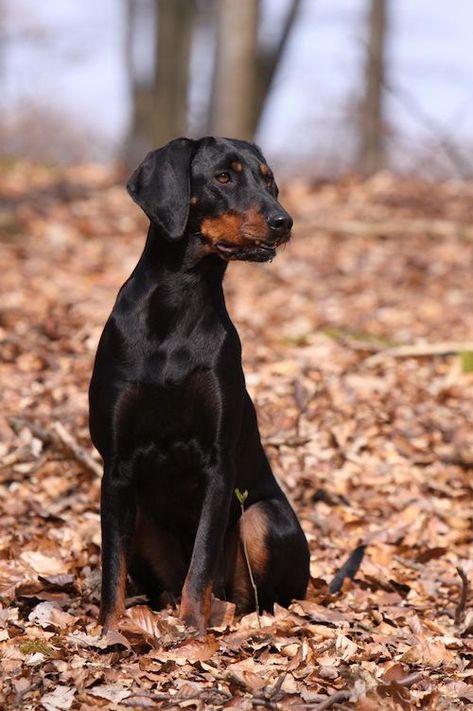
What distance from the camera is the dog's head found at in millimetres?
4098

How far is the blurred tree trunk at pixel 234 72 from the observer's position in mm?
13867

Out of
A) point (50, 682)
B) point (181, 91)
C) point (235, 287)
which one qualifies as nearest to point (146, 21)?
point (181, 91)

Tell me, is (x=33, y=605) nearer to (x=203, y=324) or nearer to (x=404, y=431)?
(x=203, y=324)

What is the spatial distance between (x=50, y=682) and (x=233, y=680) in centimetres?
63

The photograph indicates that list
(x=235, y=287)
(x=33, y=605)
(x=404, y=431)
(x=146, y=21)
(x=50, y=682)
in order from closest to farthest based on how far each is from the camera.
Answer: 1. (x=50, y=682)
2. (x=33, y=605)
3. (x=404, y=431)
4. (x=235, y=287)
5. (x=146, y=21)

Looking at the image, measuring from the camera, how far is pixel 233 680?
3.62m

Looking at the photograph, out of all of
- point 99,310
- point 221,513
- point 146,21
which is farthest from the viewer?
point 146,21

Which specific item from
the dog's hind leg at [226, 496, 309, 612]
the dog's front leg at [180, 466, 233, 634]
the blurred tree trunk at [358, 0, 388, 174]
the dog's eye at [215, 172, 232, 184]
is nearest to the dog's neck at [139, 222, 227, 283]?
the dog's eye at [215, 172, 232, 184]

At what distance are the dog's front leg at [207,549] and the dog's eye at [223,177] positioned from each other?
3.81 ft

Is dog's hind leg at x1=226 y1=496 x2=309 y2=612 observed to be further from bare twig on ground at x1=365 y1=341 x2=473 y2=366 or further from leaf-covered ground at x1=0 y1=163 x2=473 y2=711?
Answer: bare twig on ground at x1=365 y1=341 x2=473 y2=366

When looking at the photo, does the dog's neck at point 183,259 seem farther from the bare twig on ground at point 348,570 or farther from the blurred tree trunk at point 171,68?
the blurred tree trunk at point 171,68

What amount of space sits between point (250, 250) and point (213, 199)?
0.28 m

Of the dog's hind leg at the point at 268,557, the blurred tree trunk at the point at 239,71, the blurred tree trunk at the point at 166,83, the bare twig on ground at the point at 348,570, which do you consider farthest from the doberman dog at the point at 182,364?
the blurred tree trunk at the point at 166,83

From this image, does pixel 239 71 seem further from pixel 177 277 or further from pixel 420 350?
pixel 177 277
